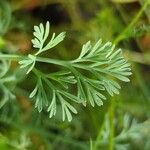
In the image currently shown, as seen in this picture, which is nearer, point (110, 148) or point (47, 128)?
point (110, 148)

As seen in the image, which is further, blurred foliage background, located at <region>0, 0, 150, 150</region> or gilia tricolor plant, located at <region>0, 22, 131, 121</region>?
blurred foliage background, located at <region>0, 0, 150, 150</region>

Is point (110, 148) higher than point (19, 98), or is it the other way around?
point (19, 98)

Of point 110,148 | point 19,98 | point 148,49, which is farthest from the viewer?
point 148,49

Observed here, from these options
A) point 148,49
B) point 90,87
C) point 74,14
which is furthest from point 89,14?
point 90,87

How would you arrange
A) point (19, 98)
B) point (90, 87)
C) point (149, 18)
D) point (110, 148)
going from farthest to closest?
point (19, 98), point (149, 18), point (110, 148), point (90, 87)

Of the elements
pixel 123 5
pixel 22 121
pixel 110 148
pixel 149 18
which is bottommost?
pixel 110 148

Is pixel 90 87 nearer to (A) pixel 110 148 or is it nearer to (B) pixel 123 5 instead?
(A) pixel 110 148

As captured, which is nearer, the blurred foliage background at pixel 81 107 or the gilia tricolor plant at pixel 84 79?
the gilia tricolor plant at pixel 84 79
